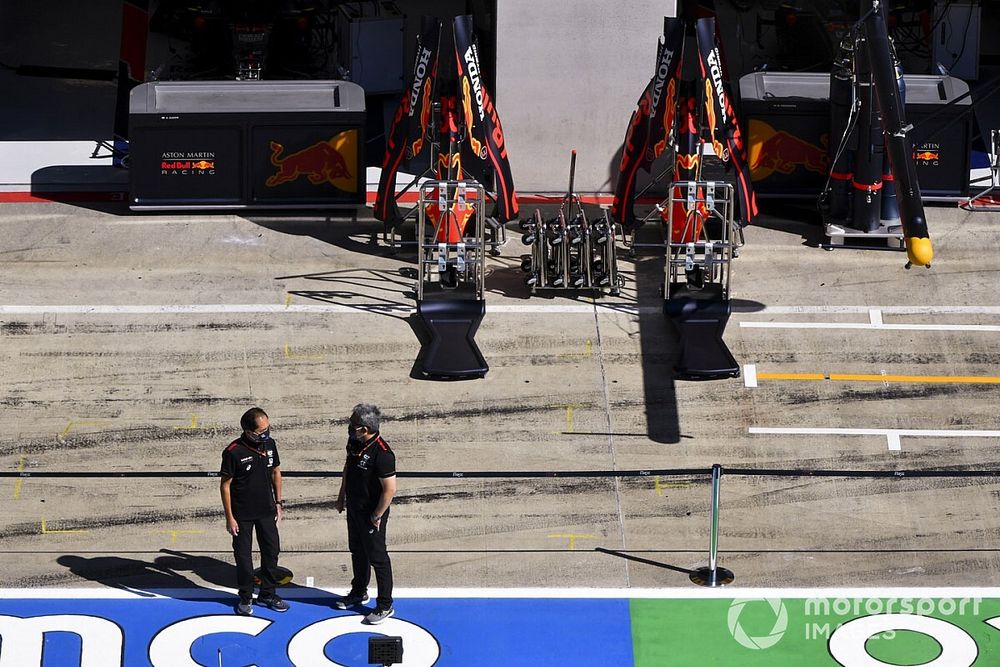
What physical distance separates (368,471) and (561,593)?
2.05 metres

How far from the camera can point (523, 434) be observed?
1446 cm

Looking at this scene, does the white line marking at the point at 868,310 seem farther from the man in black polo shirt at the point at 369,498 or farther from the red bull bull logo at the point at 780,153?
the man in black polo shirt at the point at 369,498

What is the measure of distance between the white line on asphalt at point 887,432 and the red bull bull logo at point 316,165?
653 centimetres

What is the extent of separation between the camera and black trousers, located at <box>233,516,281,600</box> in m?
11.6

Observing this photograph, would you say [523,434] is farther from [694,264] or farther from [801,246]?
[801,246]

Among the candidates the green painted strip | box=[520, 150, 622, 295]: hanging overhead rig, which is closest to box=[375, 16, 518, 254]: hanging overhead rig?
box=[520, 150, 622, 295]: hanging overhead rig

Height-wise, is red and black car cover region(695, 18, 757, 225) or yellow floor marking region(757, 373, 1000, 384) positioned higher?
red and black car cover region(695, 18, 757, 225)

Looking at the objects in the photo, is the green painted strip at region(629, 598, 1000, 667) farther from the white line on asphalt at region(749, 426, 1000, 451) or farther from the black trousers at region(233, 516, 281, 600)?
the black trousers at region(233, 516, 281, 600)

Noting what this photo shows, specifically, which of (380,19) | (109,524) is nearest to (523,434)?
(109,524)

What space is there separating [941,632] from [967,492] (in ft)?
7.27

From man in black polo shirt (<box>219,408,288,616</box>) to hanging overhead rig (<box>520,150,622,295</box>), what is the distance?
581cm

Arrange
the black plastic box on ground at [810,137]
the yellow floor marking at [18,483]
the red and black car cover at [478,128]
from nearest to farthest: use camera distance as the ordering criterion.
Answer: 1. the yellow floor marking at [18,483]
2. the red and black car cover at [478,128]
3. the black plastic box on ground at [810,137]

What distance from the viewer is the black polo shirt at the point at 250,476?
11.4 meters

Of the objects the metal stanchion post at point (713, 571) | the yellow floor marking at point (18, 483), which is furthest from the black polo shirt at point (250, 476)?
the metal stanchion post at point (713, 571)
